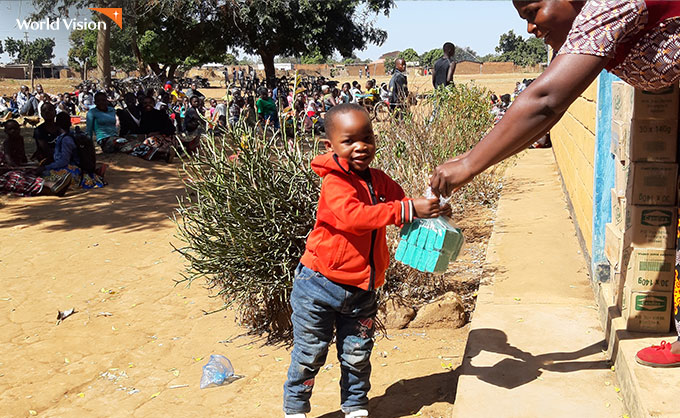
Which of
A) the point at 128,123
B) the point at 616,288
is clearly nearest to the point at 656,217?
the point at 616,288

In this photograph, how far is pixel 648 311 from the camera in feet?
8.77

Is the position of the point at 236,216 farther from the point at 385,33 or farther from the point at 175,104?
the point at 385,33

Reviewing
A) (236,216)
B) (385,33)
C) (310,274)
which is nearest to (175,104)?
(385,33)

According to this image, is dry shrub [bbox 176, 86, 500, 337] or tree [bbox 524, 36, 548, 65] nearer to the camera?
dry shrub [bbox 176, 86, 500, 337]

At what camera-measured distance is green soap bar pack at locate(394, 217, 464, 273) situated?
2.45 metres

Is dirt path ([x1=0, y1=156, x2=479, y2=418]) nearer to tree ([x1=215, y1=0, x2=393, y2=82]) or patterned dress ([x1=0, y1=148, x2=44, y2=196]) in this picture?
patterned dress ([x1=0, y1=148, x2=44, y2=196])

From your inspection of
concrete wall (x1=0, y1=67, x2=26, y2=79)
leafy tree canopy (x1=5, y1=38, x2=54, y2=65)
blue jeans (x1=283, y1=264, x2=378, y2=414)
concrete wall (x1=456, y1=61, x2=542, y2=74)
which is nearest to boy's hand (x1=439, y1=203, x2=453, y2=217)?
blue jeans (x1=283, y1=264, x2=378, y2=414)

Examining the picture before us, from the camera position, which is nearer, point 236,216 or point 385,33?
point 236,216

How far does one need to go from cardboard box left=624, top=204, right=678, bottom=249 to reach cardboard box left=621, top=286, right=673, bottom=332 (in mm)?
201

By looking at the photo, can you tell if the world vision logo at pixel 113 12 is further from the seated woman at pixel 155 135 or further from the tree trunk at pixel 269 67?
the seated woman at pixel 155 135

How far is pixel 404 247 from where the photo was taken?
→ 255 centimetres

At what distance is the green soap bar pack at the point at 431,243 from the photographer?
245cm

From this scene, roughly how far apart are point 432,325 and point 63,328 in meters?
2.63

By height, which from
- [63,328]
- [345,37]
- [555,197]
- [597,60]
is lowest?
[63,328]
